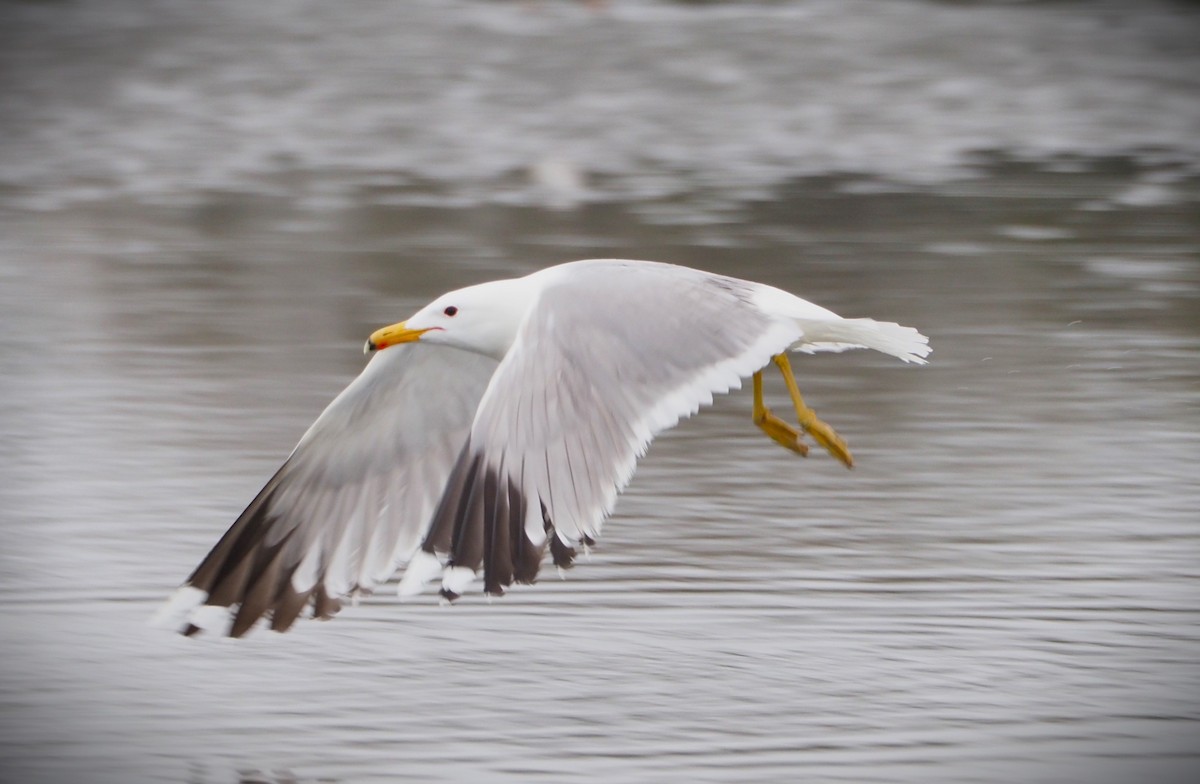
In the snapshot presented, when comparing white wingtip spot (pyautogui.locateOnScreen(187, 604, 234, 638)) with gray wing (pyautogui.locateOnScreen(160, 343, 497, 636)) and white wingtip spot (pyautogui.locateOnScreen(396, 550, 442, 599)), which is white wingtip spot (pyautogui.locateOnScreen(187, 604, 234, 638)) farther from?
white wingtip spot (pyautogui.locateOnScreen(396, 550, 442, 599))

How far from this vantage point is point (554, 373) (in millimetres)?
4906

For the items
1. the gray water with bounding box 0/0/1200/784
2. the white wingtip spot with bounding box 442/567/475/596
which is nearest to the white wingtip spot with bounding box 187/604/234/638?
the gray water with bounding box 0/0/1200/784

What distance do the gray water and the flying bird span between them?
0.28m

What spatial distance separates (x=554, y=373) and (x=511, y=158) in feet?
33.6

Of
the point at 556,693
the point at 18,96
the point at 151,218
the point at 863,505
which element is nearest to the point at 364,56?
the point at 18,96

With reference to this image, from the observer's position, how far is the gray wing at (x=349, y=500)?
5.41 meters

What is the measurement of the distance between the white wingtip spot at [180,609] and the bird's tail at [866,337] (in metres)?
1.63

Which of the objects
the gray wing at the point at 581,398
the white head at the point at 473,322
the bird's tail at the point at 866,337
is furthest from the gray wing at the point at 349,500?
the bird's tail at the point at 866,337

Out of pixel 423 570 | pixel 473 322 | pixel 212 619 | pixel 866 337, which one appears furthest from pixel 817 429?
pixel 212 619

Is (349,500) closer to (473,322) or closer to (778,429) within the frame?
(473,322)

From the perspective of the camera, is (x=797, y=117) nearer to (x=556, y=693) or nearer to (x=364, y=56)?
(x=364, y=56)

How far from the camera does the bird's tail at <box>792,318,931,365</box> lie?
5.36 meters

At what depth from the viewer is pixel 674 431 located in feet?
26.0

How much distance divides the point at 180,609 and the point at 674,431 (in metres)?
2.90
